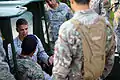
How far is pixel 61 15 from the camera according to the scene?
5.82m

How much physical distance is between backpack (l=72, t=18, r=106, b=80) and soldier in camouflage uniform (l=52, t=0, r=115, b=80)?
35 millimetres

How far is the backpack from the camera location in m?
2.97

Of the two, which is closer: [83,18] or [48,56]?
[83,18]

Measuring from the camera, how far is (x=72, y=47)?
297 cm

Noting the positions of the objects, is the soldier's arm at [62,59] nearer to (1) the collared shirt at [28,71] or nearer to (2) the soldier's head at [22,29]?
(1) the collared shirt at [28,71]

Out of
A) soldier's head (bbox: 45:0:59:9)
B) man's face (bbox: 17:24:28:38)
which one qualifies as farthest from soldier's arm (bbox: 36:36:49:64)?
soldier's head (bbox: 45:0:59:9)

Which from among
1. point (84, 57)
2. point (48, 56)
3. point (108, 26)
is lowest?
point (48, 56)

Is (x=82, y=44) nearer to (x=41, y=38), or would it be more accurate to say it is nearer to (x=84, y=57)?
(x=84, y=57)

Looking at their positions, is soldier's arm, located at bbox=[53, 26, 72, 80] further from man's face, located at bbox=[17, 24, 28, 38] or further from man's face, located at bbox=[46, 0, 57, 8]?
man's face, located at bbox=[46, 0, 57, 8]

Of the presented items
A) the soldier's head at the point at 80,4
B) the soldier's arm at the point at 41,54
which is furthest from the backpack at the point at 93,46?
the soldier's arm at the point at 41,54

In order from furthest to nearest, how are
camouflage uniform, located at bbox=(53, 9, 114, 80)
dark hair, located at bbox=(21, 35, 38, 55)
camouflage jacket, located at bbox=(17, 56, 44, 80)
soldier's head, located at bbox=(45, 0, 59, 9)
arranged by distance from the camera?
soldier's head, located at bbox=(45, 0, 59, 9), dark hair, located at bbox=(21, 35, 38, 55), camouflage jacket, located at bbox=(17, 56, 44, 80), camouflage uniform, located at bbox=(53, 9, 114, 80)

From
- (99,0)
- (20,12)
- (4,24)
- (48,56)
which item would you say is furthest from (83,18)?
(99,0)

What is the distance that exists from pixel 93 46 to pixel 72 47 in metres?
0.19

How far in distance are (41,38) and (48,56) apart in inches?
11.6
